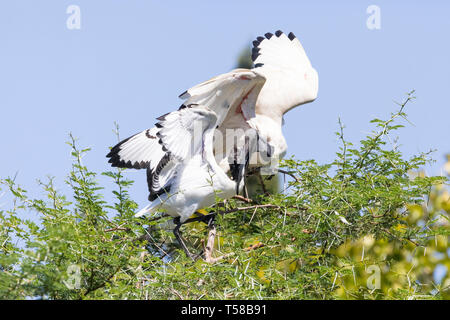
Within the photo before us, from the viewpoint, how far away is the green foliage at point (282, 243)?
10.1 feet

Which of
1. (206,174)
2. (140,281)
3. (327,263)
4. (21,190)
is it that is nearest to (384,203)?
(327,263)

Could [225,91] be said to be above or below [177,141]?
above

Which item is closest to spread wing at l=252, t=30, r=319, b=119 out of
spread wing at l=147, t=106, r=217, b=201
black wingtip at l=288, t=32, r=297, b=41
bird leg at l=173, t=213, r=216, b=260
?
black wingtip at l=288, t=32, r=297, b=41

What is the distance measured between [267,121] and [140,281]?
7.15 ft

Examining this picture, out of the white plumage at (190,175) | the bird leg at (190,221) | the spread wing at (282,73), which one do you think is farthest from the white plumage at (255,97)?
the bird leg at (190,221)

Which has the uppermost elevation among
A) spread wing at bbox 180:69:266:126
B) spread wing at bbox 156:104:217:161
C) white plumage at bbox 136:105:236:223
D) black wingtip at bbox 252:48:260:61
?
black wingtip at bbox 252:48:260:61

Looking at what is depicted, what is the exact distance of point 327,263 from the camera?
3607mm

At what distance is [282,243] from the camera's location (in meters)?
3.67

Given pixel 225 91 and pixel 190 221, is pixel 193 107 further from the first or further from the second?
A: pixel 190 221

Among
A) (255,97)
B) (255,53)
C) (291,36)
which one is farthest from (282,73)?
A: (255,97)

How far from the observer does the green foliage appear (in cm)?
307

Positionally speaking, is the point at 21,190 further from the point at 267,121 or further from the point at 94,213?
the point at 267,121

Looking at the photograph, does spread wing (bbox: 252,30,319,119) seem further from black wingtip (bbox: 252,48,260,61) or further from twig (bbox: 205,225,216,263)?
twig (bbox: 205,225,216,263)

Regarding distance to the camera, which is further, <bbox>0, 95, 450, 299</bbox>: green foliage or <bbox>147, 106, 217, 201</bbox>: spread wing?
<bbox>147, 106, 217, 201</bbox>: spread wing
